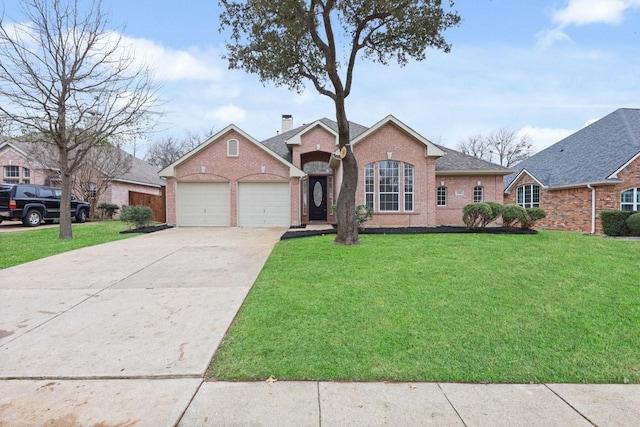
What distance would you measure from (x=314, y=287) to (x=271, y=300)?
0.87 m

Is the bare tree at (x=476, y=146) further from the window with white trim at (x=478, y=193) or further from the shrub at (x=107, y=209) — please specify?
the shrub at (x=107, y=209)

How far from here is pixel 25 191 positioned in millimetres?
16344

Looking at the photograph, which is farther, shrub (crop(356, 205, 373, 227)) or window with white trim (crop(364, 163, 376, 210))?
window with white trim (crop(364, 163, 376, 210))

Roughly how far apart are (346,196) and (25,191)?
16.7 m

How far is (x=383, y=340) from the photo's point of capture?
3746 millimetres

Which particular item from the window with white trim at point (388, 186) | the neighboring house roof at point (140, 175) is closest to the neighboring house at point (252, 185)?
the window with white trim at point (388, 186)

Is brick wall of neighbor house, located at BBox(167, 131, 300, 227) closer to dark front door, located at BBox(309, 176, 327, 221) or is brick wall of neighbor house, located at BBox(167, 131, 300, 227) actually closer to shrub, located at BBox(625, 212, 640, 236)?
dark front door, located at BBox(309, 176, 327, 221)

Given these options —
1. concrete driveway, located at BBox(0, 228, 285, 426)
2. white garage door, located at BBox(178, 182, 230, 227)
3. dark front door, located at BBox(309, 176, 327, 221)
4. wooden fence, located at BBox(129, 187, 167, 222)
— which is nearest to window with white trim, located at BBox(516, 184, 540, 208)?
dark front door, located at BBox(309, 176, 327, 221)

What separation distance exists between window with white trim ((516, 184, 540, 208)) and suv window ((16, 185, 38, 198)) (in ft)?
89.6

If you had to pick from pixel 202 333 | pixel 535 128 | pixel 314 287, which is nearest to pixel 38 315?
pixel 202 333

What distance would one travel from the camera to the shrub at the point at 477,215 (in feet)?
38.3

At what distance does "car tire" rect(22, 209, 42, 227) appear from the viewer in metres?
16.4

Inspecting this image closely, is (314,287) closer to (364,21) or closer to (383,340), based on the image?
(383,340)

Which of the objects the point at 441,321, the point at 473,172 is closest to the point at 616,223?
the point at 473,172
